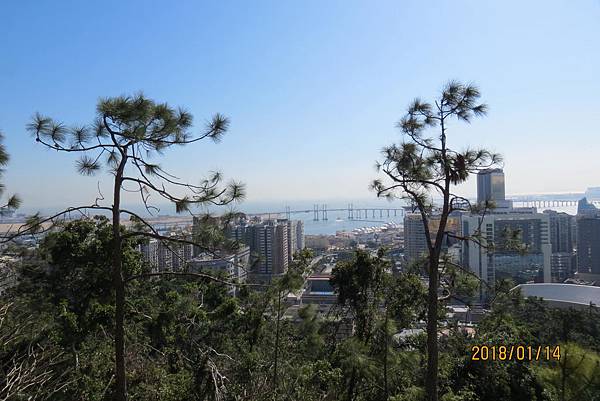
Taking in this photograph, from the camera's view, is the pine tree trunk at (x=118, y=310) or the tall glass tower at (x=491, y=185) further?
the tall glass tower at (x=491, y=185)

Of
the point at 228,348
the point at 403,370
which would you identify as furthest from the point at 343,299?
the point at 228,348

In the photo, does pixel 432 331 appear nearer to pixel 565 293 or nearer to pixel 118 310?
pixel 118 310

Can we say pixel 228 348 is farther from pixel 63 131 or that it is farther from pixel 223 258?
pixel 63 131

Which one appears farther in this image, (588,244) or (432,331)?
(588,244)

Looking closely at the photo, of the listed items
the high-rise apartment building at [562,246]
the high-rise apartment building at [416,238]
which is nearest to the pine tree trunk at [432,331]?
the high-rise apartment building at [416,238]

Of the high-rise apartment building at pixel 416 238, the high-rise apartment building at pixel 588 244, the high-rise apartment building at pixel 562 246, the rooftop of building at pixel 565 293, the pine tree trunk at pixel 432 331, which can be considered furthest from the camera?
the high-rise apartment building at pixel 562 246
